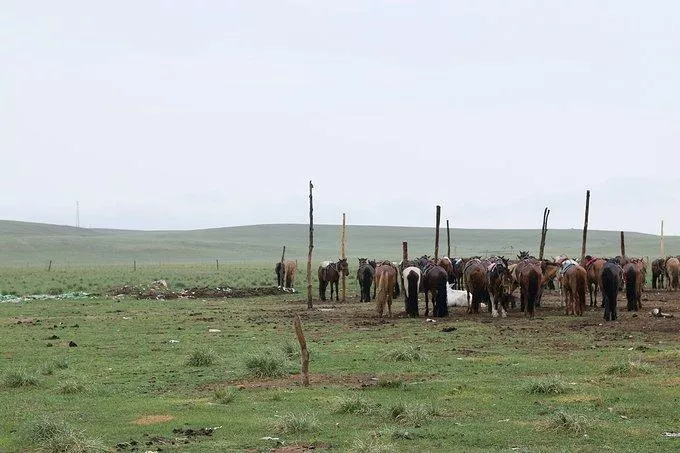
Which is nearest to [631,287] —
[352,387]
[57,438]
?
[352,387]

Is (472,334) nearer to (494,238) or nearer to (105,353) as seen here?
(105,353)

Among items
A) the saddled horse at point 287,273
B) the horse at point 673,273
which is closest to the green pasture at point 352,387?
the horse at point 673,273

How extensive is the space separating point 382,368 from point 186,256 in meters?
110

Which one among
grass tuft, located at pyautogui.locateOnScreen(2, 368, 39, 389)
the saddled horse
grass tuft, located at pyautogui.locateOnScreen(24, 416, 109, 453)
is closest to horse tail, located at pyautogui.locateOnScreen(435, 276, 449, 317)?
grass tuft, located at pyautogui.locateOnScreen(2, 368, 39, 389)

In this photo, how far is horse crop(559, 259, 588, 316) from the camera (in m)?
26.1

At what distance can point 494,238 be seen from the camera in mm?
159750

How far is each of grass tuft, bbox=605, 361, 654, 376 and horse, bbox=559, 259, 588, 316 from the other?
10891 mm

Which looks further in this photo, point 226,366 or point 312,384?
point 226,366

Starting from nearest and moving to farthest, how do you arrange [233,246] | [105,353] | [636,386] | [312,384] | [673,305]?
[636,386] < [312,384] < [105,353] < [673,305] < [233,246]

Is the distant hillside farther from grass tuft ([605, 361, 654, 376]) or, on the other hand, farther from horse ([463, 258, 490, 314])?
grass tuft ([605, 361, 654, 376])

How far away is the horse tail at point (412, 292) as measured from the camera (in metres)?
26.8

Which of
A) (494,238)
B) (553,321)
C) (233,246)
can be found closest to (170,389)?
(553,321)

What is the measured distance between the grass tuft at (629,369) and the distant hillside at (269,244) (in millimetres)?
100233

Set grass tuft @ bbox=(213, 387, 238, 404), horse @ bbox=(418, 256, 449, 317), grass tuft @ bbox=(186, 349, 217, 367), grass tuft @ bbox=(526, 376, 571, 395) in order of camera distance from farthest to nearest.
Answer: horse @ bbox=(418, 256, 449, 317)
grass tuft @ bbox=(186, 349, 217, 367)
grass tuft @ bbox=(213, 387, 238, 404)
grass tuft @ bbox=(526, 376, 571, 395)
